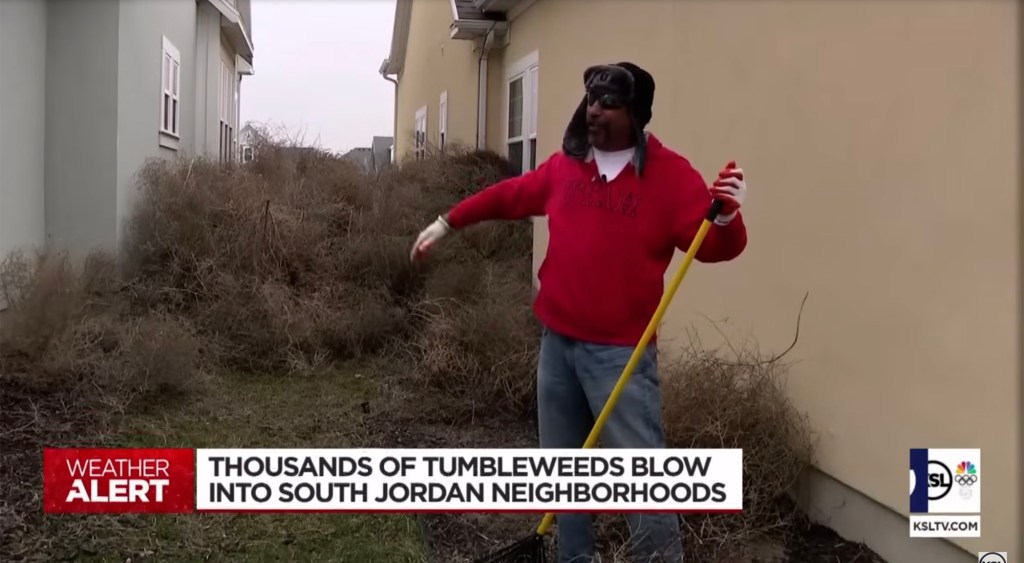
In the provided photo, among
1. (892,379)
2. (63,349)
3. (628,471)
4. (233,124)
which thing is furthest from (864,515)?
(233,124)

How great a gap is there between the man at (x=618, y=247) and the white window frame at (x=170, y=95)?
314 inches

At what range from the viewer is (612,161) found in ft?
9.37

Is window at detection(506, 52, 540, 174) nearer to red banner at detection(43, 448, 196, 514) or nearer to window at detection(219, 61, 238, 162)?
red banner at detection(43, 448, 196, 514)

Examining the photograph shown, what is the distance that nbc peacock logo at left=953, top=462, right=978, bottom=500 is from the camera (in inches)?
108

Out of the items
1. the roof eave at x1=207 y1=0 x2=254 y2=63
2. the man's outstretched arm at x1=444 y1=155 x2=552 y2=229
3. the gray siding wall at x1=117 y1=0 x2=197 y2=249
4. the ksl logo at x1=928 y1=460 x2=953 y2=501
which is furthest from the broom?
the roof eave at x1=207 y1=0 x2=254 y2=63

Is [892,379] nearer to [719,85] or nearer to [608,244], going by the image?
[608,244]

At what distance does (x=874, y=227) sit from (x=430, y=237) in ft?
5.50

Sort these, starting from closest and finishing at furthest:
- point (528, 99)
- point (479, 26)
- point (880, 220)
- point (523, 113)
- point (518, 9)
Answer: point (880, 220) < point (528, 99) < point (523, 113) < point (518, 9) < point (479, 26)

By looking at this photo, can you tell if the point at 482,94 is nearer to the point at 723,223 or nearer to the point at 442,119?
the point at 442,119

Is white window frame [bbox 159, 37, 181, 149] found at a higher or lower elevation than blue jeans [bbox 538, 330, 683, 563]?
higher

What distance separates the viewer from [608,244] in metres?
2.76

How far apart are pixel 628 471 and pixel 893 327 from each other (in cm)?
112

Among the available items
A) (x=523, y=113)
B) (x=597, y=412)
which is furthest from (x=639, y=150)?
(x=523, y=113)

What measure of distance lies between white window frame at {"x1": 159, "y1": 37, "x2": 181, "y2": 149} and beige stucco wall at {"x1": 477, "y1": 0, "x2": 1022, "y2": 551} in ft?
23.3
